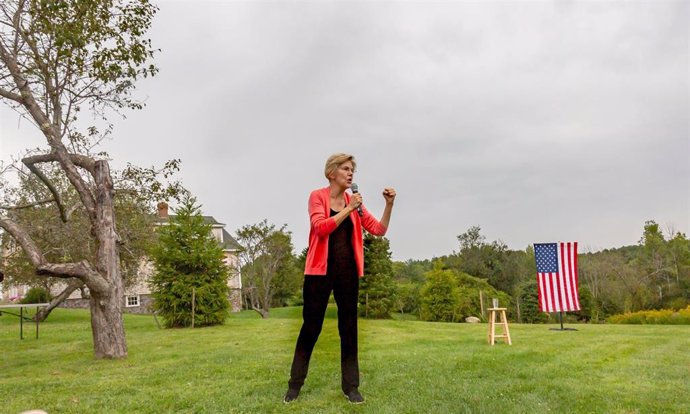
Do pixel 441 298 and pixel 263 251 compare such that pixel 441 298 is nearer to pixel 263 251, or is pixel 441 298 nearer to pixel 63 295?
pixel 263 251

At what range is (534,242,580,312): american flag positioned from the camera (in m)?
13.2

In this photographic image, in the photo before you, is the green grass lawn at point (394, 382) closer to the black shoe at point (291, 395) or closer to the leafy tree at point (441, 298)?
the black shoe at point (291, 395)

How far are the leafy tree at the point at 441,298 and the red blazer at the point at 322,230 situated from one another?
27432mm

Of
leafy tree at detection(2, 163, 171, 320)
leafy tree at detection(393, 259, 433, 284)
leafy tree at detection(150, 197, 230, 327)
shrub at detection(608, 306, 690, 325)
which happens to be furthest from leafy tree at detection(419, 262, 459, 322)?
leafy tree at detection(393, 259, 433, 284)

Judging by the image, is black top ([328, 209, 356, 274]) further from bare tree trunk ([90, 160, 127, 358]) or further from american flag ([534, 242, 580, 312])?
american flag ([534, 242, 580, 312])

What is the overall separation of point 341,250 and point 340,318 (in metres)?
0.65

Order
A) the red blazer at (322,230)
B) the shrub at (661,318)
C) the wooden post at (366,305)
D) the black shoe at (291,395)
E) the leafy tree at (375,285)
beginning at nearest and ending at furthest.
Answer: the red blazer at (322,230) < the black shoe at (291,395) < the shrub at (661,318) < the wooden post at (366,305) < the leafy tree at (375,285)

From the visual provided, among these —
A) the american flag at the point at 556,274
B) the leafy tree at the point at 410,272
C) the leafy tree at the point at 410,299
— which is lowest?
the leafy tree at the point at 410,299

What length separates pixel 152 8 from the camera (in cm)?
1017

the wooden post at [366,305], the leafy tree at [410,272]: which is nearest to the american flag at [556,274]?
the wooden post at [366,305]

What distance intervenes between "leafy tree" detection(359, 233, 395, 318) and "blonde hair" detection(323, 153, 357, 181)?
1029 inches

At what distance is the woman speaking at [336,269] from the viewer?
13.9 ft

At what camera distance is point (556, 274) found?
43.6ft

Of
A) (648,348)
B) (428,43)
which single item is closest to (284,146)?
(428,43)
